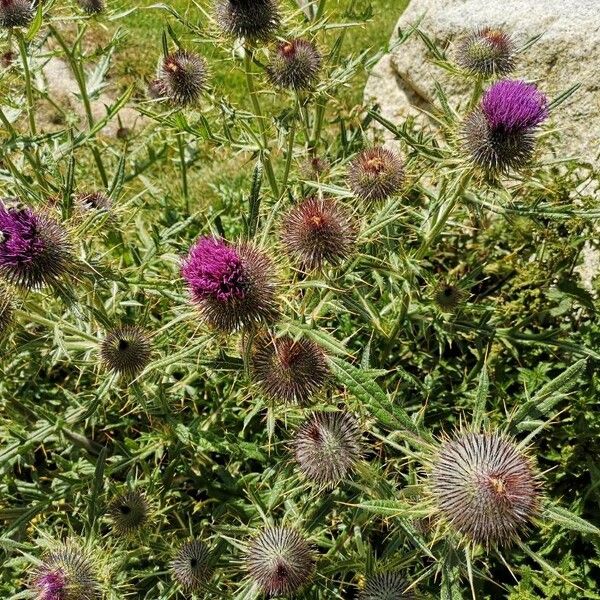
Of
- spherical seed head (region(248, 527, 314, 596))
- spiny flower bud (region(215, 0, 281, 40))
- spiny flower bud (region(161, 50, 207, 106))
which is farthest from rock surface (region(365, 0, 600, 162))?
spherical seed head (region(248, 527, 314, 596))

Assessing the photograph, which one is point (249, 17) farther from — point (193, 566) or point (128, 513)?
point (193, 566)

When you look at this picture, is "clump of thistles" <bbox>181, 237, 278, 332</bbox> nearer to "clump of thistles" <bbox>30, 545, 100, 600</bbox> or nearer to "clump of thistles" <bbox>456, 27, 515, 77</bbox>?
"clump of thistles" <bbox>30, 545, 100, 600</bbox>

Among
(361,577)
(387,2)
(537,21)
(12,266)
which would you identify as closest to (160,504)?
(361,577)

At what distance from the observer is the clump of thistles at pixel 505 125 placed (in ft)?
10.1

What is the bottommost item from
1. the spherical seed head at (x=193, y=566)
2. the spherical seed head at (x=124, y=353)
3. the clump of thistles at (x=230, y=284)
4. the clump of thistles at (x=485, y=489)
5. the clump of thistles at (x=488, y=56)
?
the spherical seed head at (x=193, y=566)

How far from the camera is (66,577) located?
9.92 ft

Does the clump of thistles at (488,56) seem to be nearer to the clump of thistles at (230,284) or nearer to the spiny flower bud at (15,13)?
the clump of thistles at (230,284)

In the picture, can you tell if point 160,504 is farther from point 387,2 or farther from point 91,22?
point 387,2

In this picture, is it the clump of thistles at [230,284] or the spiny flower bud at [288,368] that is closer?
the clump of thistles at [230,284]

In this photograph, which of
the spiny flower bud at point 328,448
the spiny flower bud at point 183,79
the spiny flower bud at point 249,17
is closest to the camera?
the spiny flower bud at point 328,448

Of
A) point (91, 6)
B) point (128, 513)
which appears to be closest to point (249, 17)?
point (91, 6)

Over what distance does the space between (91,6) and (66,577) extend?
12.3 ft

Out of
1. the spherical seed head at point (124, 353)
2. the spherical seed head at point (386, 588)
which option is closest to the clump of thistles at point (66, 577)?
the spherical seed head at point (124, 353)

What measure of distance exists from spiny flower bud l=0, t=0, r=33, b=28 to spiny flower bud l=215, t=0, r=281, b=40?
1.16 meters
